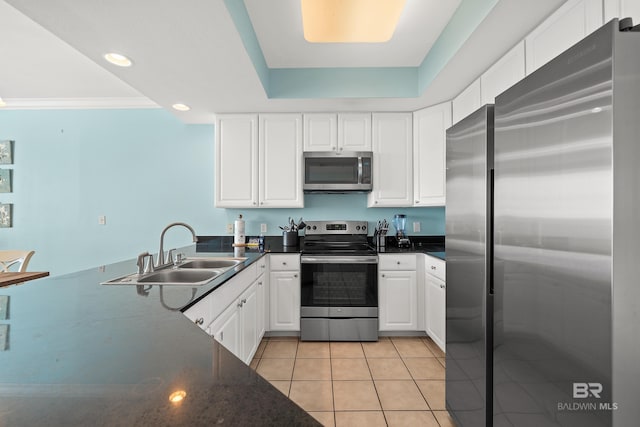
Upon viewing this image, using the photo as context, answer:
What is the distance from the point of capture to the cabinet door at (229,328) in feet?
4.94

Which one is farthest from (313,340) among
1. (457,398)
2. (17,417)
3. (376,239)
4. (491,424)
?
(17,417)

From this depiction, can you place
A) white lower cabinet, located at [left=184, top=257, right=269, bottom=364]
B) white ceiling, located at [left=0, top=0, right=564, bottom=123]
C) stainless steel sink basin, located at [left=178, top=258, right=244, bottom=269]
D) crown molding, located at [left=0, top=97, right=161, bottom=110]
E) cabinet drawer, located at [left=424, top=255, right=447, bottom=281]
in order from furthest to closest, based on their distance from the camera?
crown molding, located at [left=0, top=97, right=161, bottom=110], cabinet drawer, located at [left=424, top=255, right=447, bottom=281], stainless steel sink basin, located at [left=178, top=258, right=244, bottom=269], white ceiling, located at [left=0, top=0, right=564, bottom=123], white lower cabinet, located at [left=184, top=257, right=269, bottom=364]

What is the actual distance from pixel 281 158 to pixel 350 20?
1361mm

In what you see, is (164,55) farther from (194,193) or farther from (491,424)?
(491,424)

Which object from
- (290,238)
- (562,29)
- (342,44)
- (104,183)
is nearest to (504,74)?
(562,29)

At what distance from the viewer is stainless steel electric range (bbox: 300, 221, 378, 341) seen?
8.70 feet

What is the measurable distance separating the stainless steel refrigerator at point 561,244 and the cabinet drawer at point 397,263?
137 centimetres

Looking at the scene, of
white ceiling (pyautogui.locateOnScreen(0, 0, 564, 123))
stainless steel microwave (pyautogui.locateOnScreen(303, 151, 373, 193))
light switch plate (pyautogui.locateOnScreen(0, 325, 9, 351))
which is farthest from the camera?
stainless steel microwave (pyautogui.locateOnScreen(303, 151, 373, 193))

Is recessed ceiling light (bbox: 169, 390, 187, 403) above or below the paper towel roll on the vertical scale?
below

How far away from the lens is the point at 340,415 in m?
1.72

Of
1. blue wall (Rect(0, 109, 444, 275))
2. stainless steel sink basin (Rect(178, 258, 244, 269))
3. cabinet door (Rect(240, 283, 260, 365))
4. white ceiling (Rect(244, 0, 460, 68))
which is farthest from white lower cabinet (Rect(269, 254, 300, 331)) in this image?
white ceiling (Rect(244, 0, 460, 68))

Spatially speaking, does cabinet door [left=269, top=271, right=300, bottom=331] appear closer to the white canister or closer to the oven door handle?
the oven door handle

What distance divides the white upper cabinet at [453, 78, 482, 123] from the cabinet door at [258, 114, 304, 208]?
146 cm

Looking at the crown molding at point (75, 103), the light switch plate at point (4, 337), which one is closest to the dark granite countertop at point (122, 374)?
the light switch plate at point (4, 337)
